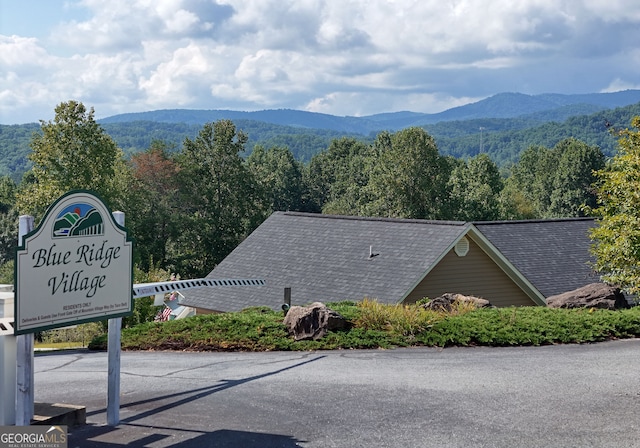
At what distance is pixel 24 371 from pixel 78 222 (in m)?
1.70

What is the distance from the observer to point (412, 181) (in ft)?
182

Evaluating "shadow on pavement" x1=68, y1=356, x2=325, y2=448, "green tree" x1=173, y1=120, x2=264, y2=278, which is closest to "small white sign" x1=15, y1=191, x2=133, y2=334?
"shadow on pavement" x1=68, y1=356, x2=325, y2=448

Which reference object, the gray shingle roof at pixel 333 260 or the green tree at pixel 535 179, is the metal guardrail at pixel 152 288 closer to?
the gray shingle roof at pixel 333 260

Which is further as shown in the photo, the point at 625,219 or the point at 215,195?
the point at 215,195

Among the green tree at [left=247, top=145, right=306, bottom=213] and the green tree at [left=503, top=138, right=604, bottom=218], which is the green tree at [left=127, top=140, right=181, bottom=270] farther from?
the green tree at [left=247, top=145, right=306, bottom=213]

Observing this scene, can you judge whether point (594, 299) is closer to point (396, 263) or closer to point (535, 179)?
point (396, 263)

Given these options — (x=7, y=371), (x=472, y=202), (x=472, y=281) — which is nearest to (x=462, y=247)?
(x=472, y=281)

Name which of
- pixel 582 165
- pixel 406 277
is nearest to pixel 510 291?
pixel 406 277

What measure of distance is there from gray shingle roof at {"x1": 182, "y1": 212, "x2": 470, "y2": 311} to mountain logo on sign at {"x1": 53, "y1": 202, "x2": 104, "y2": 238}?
15.3 metres

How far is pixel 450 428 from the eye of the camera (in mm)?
9164

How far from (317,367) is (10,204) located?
7089cm

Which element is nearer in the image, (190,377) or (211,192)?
(190,377)

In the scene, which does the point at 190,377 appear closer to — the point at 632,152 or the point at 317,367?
the point at 317,367

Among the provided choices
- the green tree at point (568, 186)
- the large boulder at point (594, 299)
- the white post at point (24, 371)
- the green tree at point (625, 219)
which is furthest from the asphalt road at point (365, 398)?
the green tree at point (568, 186)
